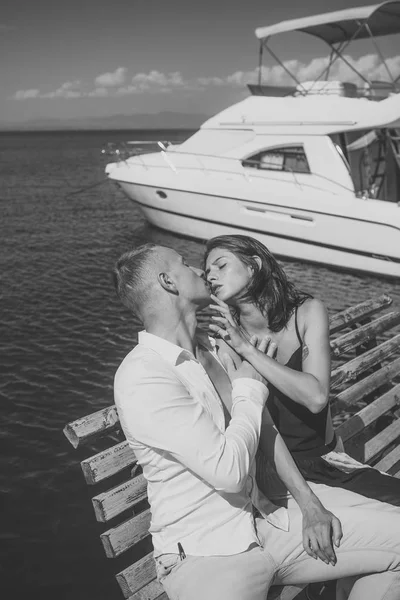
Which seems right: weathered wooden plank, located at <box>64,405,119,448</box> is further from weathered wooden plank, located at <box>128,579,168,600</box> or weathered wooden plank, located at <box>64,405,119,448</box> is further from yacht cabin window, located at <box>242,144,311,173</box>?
yacht cabin window, located at <box>242,144,311,173</box>

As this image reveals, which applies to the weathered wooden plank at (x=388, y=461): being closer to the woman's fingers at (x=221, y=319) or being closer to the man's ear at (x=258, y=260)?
the man's ear at (x=258, y=260)

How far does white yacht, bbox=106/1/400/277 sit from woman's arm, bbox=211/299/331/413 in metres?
9.25

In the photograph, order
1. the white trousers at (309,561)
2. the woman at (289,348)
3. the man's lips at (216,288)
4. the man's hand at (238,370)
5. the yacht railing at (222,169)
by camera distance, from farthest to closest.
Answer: the yacht railing at (222,169)
the man's lips at (216,288)
the woman at (289,348)
the man's hand at (238,370)
the white trousers at (309,561)

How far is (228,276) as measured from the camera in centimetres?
287

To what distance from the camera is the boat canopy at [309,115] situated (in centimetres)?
1203

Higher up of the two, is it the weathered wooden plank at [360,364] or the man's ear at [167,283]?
the man's ear at [167,283]

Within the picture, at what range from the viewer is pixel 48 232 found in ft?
65.7

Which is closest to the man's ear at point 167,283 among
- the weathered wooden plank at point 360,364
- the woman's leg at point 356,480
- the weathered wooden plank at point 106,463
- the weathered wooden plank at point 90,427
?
the weathered wooden plank at point 90,427

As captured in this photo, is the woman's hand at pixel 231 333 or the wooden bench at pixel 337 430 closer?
the woman's hand at pixel 231 333

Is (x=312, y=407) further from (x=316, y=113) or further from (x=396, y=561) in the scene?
(x=316, y=113)

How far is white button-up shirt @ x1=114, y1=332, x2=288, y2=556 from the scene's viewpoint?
1.93 m

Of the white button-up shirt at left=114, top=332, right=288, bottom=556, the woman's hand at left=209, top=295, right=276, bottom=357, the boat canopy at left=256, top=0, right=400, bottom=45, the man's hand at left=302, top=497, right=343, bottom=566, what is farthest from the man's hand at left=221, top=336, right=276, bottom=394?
the boat canopy at left=256, top=0, right=400, bottom=45

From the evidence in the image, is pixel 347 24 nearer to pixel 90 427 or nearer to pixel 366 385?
pixel 366 385

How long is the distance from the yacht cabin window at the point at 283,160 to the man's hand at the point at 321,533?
1156cm
